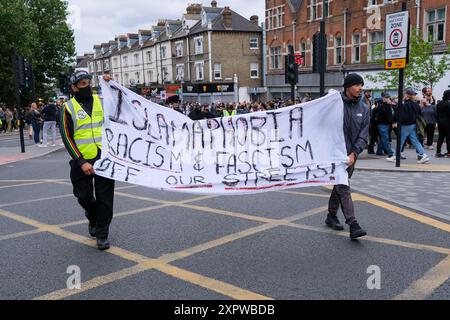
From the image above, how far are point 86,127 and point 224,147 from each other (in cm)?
155

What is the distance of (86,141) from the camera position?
509cm

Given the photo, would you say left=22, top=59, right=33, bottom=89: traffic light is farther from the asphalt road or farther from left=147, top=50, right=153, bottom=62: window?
left=147, top=50, right=153, bottom=62: window

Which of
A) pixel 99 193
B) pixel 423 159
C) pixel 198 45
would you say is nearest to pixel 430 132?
pixel 423 159

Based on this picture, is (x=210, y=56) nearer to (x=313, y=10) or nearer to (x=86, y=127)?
(x=313, y=10)

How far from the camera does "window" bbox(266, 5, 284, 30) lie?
137 ft

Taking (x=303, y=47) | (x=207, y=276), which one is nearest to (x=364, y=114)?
(x=207, y=276)

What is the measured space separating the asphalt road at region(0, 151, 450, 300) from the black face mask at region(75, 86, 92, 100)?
168 centimetres

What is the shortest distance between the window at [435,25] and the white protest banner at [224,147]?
84.9 ft

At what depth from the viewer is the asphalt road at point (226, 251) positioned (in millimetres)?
3914

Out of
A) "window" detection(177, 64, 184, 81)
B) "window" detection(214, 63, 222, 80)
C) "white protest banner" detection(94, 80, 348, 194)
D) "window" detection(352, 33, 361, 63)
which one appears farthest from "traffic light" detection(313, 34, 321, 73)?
"window" detection(177, 64, 184, 81)

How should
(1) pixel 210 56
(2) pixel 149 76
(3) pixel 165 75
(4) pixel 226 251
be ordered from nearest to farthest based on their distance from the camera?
(4) pixel 226 251, (1) pixel 210 56, (3) pixel 165 75, (2) pixel 149 76

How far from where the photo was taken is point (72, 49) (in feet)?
150

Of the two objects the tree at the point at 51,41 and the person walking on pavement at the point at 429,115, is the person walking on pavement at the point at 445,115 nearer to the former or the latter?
the person walking on pavement at the point at 429,115

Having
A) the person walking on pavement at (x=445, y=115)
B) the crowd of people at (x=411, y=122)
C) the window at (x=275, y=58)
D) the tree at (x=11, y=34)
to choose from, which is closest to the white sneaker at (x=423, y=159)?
the crowd of people at (x=411, y=122)
